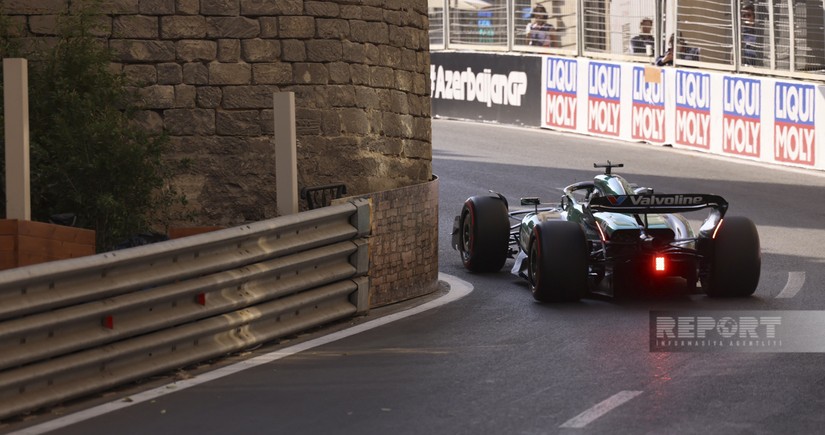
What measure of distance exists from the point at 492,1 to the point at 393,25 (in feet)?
68.7

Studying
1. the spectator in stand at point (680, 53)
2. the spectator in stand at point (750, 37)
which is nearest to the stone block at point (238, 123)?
the spectator in stand at point (750, 37)

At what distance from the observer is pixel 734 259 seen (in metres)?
11.7


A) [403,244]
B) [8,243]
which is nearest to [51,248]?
[8,243]

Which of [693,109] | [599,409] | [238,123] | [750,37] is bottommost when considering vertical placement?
[599,409]

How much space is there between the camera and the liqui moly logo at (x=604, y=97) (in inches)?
1081

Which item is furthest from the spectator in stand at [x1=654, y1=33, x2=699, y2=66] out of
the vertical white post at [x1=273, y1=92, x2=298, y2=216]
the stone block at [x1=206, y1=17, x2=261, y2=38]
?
the vertical white post at [x1=273, y1=92, x2=298, y2=216]

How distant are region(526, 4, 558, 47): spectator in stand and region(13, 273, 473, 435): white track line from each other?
18816 mm

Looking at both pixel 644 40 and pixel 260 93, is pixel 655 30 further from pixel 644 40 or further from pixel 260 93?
pixel 260 93

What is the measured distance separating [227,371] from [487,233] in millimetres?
5274

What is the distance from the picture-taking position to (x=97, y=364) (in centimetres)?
823

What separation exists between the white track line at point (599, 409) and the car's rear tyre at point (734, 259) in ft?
12.2

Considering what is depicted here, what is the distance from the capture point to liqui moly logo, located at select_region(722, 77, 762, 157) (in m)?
23.4

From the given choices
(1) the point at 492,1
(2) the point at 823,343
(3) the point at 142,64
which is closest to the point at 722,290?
(2) the point at 823,343

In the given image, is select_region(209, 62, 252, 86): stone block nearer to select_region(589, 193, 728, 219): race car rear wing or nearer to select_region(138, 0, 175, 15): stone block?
select_region(138, 0, 175, 15): stone block
